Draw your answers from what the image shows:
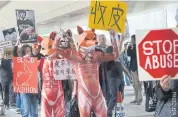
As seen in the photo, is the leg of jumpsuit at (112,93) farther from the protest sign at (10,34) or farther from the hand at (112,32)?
the protest sign at (10,34)

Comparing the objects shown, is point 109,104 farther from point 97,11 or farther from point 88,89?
point 97,11

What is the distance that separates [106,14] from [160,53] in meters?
1.62

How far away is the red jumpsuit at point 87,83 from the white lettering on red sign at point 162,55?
1.81 m

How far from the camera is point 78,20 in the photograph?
18.2 m

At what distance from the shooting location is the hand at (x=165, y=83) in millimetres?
2833

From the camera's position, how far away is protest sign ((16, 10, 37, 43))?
22.0 ft

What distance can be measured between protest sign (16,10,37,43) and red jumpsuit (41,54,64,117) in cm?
147

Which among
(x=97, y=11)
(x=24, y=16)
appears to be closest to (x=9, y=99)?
(x=24, y=16)

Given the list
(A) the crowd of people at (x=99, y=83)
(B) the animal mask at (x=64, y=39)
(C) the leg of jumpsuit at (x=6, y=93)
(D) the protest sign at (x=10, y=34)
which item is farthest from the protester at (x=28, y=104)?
(C) the leg of jumpsuit at (x=6, y=93)

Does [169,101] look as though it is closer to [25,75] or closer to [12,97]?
[25,75]

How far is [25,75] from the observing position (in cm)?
595

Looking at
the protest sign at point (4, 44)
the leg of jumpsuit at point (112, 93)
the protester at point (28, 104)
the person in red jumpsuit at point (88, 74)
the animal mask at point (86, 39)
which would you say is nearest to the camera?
the person in red jumpsuit at point (88, 74)

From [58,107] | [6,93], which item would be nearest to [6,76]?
[6,93]

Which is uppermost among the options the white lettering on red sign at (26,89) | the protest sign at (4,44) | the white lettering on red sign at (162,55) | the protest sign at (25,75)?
the protest sign at (4,44)
